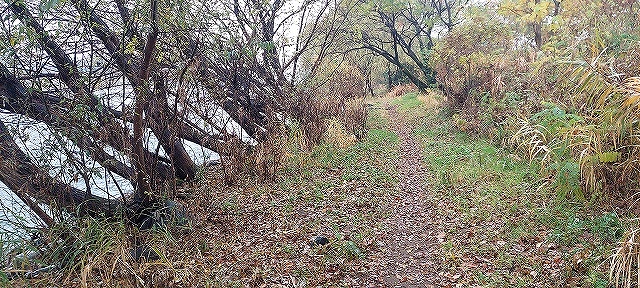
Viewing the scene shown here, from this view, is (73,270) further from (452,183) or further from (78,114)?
(452,183)

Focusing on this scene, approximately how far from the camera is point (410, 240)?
17.4ft

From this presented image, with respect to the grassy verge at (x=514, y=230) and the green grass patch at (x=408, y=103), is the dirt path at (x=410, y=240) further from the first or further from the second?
the green grass patch at (x=408, y=103)

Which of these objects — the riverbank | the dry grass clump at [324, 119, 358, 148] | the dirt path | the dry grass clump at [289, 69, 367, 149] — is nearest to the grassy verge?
the riverbank

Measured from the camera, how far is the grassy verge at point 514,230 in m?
3.98

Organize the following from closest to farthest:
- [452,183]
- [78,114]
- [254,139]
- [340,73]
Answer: [78,114], [452,183], [254,139], [340,73]

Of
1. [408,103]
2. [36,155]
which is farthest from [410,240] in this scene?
[408,103]

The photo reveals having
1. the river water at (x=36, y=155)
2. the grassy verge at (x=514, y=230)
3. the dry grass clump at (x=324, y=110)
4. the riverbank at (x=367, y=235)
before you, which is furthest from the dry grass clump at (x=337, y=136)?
the river water at (x=36, y=155)

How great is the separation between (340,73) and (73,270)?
12089 mm

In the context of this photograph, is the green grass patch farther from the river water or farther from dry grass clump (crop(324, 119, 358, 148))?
the river water

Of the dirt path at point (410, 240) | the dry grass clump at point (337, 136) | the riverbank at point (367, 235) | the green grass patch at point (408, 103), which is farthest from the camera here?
the green grass patch at point (408, 103)

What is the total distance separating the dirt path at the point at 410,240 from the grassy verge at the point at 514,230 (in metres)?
0.17

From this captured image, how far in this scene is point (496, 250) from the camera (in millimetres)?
4590

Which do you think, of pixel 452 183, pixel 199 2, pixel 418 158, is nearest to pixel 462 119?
pixel 418 158

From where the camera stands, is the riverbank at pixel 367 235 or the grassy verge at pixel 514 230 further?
the riverbank at pixel 367 235
